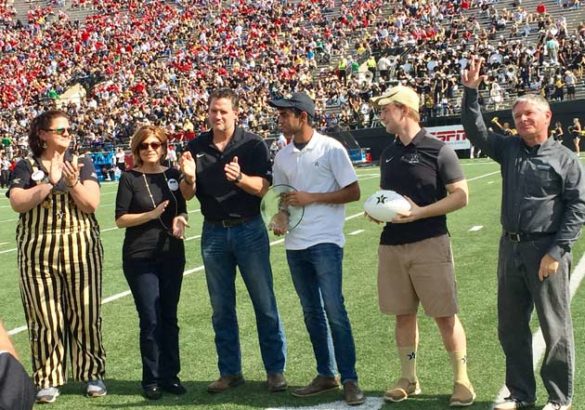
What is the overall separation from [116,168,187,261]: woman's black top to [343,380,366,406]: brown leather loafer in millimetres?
1454

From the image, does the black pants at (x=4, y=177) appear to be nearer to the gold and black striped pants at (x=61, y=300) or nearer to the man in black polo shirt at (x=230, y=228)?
the gold and black striped pants at (x=61, y=300)

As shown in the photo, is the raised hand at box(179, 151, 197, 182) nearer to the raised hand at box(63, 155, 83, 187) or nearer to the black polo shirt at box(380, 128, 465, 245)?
the raised hand at box(63, 155, 83, 187)

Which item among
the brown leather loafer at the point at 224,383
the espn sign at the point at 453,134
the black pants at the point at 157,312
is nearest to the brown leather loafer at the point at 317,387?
the brown leather loafer at the point at 224,383

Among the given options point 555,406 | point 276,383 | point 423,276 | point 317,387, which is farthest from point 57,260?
point 555,406

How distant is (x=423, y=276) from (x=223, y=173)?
58.4 inches

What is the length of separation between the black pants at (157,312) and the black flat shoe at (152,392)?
4 centimetres

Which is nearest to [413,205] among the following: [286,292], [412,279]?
[412,279]

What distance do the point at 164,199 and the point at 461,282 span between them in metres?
4.59

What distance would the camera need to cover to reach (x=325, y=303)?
17.9 ft

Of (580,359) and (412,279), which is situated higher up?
(412,279)

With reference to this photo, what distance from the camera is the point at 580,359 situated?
6160 millimetres

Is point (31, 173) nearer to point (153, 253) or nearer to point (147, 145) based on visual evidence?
point (147, 145)

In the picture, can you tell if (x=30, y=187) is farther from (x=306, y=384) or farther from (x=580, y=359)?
(x=580, y=359)

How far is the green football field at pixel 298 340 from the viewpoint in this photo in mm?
5574
